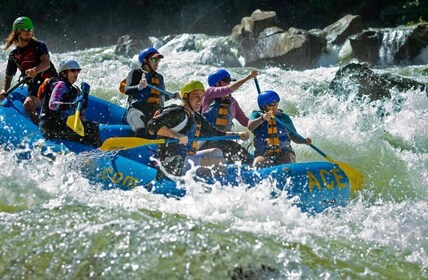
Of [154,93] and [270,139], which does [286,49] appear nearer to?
[154,93]

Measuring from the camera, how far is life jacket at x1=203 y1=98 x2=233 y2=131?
20.6 ft

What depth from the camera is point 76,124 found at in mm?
5539

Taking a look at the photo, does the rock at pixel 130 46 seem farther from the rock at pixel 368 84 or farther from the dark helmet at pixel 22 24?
the dark helmet at pixel 22 24

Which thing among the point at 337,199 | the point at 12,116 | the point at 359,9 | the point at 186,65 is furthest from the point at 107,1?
the point at 337,199

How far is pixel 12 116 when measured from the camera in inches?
243

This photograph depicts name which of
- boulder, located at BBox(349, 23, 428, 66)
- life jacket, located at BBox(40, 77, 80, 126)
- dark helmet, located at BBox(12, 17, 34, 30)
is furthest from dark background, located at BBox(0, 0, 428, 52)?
life jacket, located at BBox(40, 77, 80, 126)

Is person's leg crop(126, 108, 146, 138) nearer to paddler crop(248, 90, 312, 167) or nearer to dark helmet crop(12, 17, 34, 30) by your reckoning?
paddler crop(248, 90, 312, 167)

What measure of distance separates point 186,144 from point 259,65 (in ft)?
35.0

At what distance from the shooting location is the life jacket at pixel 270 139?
19.3 ft

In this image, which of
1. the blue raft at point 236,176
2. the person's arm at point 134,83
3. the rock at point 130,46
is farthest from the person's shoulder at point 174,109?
the rock at point 130,46

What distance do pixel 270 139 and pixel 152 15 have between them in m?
19.5

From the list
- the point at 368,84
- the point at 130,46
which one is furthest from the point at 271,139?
the point at 130,46

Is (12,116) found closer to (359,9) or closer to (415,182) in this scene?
(415,182)

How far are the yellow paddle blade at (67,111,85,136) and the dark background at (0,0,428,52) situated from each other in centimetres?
1563
